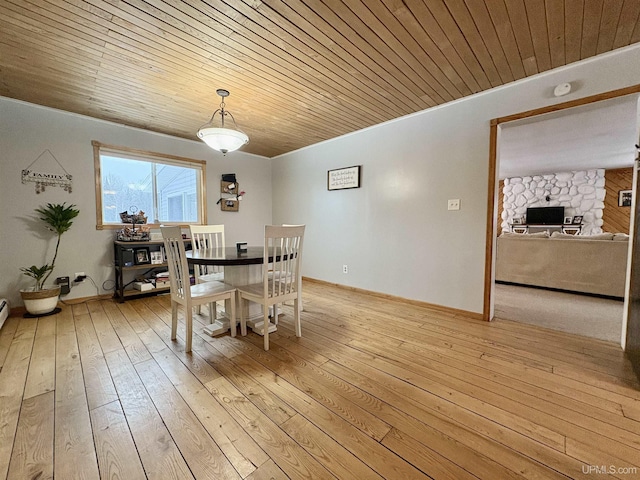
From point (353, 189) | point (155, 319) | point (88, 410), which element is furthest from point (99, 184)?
point (353, 189)

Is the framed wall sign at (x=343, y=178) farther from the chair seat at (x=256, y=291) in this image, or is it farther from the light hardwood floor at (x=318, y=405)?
the light hardwood floor at (x=318, y=405)

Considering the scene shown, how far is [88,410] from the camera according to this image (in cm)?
140

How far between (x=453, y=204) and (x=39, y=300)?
15.0 ft

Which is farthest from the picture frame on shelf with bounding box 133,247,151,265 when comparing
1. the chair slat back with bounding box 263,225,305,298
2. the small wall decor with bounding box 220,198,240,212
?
the chair slat back with bounding box 263,225,305,298

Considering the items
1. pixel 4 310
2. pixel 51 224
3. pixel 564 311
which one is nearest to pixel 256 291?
pixel 4 310

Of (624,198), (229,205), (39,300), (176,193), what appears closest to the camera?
(39,300)

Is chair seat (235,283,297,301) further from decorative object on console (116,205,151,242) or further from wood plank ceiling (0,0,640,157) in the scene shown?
decorative object on console (116,205,151,242)

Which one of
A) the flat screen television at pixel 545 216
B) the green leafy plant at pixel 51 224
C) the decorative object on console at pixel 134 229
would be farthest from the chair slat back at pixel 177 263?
the flat screen television at pixel 545 216

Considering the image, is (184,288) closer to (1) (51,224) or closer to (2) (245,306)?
(2) (245,306)

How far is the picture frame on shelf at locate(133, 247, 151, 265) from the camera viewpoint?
11.1 feet

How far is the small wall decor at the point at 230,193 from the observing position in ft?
14.8

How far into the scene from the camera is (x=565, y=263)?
3672mm

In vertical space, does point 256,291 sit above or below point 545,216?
below

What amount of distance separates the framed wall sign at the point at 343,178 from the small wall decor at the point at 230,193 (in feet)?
5.52
